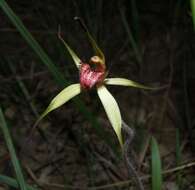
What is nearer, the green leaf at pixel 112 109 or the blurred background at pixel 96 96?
the green leaf at pixel 112 109

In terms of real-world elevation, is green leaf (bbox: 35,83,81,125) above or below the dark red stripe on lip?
below

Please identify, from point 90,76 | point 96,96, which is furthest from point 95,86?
point 96,96

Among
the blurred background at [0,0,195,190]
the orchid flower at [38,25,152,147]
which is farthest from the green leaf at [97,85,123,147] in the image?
the blurred background at [0,0,195,190]

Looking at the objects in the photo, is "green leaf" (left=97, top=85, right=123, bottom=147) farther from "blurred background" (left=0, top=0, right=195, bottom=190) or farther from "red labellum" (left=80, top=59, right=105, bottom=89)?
"blurred background" (left=0, top=0, right=195, bottom=190)

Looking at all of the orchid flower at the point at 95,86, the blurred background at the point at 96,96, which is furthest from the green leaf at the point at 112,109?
the blurred background at the point at 96,96

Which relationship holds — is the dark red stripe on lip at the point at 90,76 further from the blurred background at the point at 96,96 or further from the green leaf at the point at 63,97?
→ the blurred background at the point at 96,96

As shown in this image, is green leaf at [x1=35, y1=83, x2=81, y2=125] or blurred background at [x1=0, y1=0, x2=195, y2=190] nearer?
green leaf at [x1=35, y1=83, x2=81, y2=125]
